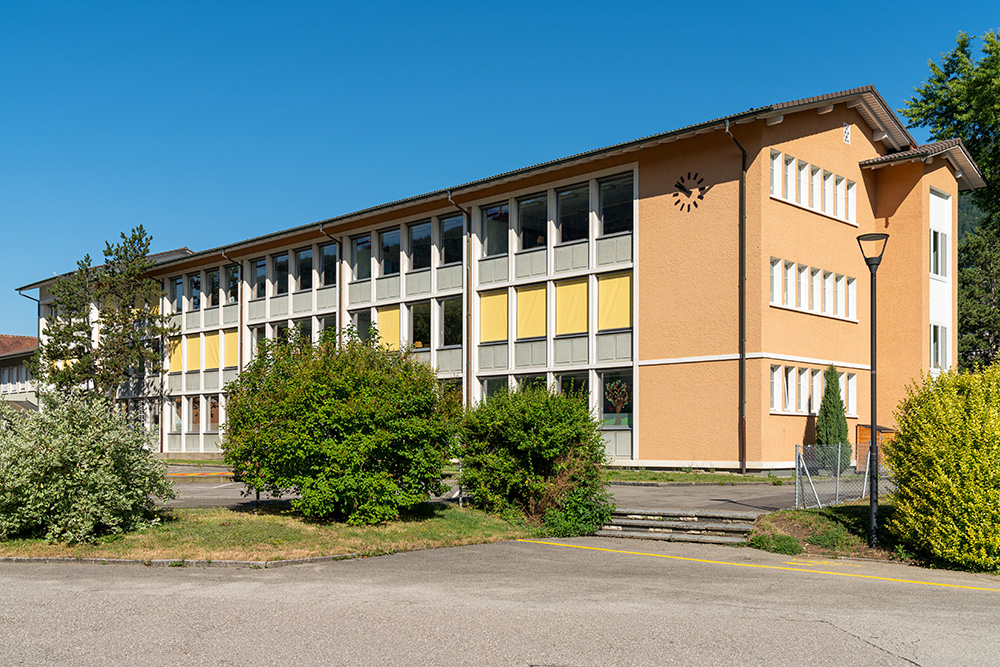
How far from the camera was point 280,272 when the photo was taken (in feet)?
135

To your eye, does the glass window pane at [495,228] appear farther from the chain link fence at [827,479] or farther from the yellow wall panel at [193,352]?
the yellow wall panel at [193,352]

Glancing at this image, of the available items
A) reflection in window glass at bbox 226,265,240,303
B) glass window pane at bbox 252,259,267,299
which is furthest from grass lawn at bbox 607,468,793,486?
reflection in window glass at bbox 226,265,240,303

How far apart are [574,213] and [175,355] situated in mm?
24019

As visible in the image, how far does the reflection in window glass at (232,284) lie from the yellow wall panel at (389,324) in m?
9.69

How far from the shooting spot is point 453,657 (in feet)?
23.6

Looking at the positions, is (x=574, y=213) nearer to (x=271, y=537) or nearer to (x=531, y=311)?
(x=531, y=311)

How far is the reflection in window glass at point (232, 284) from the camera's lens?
4317 cm

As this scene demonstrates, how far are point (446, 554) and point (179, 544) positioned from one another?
12.0ft

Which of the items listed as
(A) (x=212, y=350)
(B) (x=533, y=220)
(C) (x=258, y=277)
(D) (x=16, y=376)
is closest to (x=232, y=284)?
(C) (x=258, y=277)

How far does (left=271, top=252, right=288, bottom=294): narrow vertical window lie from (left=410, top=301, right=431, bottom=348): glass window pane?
26.4 feet

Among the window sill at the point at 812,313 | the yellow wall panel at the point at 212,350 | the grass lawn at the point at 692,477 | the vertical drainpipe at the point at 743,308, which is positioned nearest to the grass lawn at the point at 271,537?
the grass lawn at the point at 692,477

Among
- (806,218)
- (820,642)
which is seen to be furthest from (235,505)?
(806,218)

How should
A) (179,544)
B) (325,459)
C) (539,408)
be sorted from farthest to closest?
(539,408)
(325,459)
(179,544)

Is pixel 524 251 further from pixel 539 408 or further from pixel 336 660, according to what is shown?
pixel 336 660
